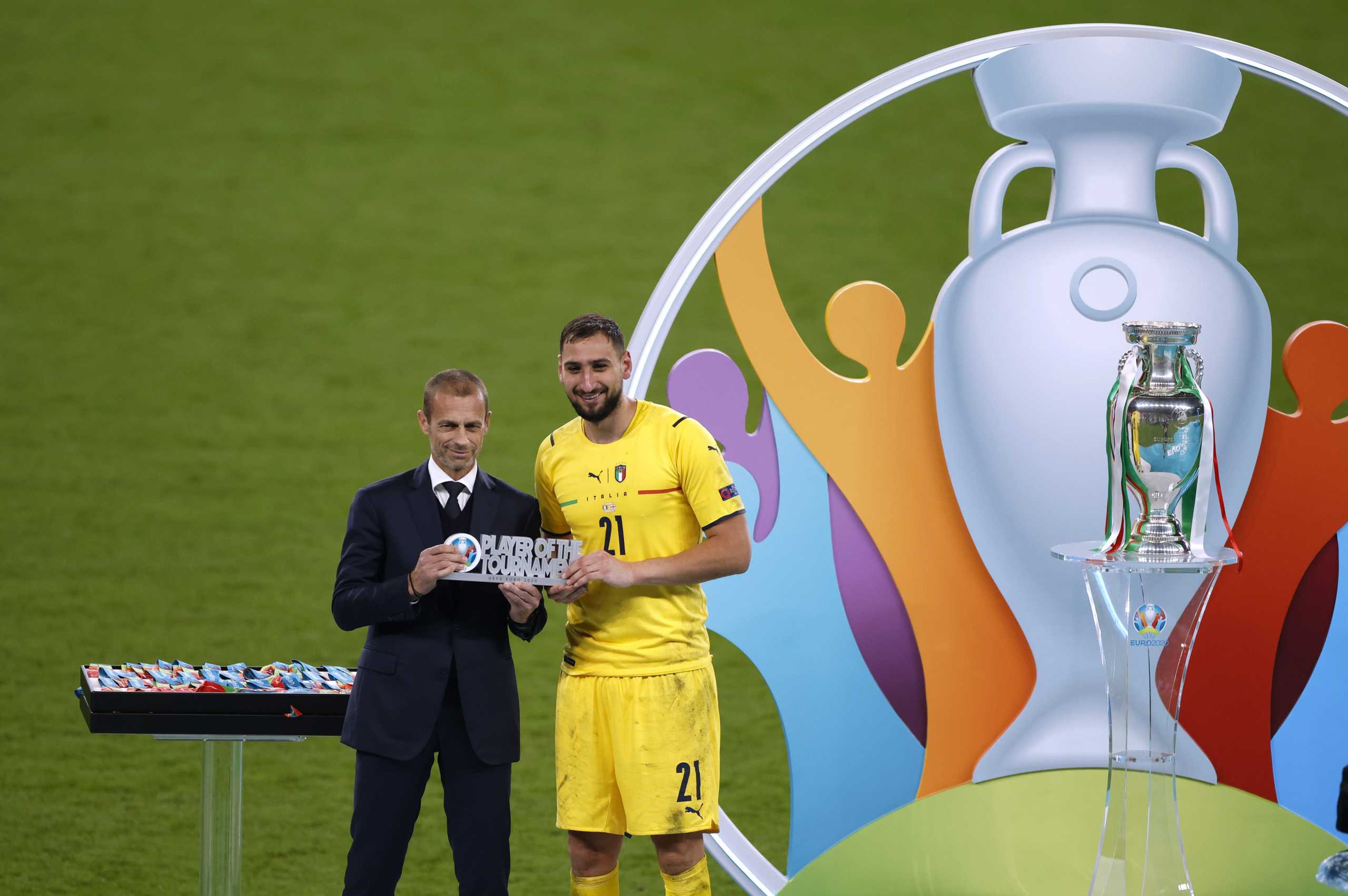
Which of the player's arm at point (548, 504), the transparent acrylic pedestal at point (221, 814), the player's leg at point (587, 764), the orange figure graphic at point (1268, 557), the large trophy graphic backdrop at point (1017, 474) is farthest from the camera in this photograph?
the orange figure graphic at point (1268, 557)

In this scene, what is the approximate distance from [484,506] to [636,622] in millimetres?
341

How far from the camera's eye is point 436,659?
267 cm

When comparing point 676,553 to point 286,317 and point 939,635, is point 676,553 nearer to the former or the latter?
point 939,635

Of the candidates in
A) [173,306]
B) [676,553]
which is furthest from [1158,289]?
[173,306]

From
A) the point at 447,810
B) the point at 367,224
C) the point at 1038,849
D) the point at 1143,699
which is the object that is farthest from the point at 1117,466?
the point at 367,224

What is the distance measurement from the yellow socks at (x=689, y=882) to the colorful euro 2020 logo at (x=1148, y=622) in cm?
86

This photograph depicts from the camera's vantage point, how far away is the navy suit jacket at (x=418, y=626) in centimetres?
264

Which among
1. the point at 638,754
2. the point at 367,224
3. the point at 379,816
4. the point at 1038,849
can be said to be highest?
the point at 367,224

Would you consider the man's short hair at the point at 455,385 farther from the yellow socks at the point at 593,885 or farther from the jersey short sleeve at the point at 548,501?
the yellow socks at the point at 593,885

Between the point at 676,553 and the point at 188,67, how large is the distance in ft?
17.5

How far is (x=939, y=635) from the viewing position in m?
3.47

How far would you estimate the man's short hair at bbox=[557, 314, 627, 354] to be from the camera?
8.66ft

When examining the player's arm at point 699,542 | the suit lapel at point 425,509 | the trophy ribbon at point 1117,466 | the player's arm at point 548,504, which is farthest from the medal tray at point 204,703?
the trophy ribbon at point 1117,466

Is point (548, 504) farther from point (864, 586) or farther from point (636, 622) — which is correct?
point (864, 586)
